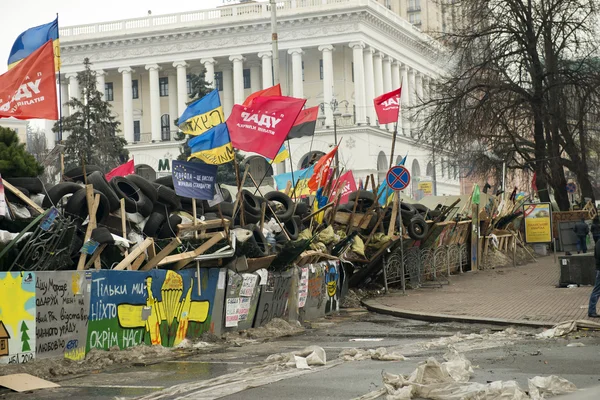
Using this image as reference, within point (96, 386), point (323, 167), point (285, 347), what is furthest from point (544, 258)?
point (96, 386)

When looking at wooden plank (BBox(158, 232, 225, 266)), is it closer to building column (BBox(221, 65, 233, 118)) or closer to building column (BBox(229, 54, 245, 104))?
building column (BBox(229, 54, 245, 104))

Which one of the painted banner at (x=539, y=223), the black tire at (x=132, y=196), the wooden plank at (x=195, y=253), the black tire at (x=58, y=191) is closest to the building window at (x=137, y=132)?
the painted banner at (x=539, y=223)

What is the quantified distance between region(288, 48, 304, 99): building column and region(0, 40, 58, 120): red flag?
82.9 meters

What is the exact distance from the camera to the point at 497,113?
39281 mm

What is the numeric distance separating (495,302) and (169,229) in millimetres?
7793

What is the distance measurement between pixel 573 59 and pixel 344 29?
190 feet

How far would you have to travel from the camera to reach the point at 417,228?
25516 mm

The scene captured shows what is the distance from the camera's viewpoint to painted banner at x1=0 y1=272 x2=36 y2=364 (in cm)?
1162

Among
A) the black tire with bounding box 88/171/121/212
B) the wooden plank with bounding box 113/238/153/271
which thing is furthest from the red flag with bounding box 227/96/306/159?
the wooden plank with bounding box 113/238/153/271

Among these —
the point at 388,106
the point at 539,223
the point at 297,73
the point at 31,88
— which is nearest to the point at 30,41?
the point at 31,88

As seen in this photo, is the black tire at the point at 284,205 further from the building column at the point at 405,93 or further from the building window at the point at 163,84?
the building window at the point at 163,84

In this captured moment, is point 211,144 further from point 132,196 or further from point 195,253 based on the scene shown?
point 195,253

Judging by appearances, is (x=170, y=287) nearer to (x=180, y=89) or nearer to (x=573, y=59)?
(x=573, y=59)

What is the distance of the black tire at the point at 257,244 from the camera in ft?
55.3
